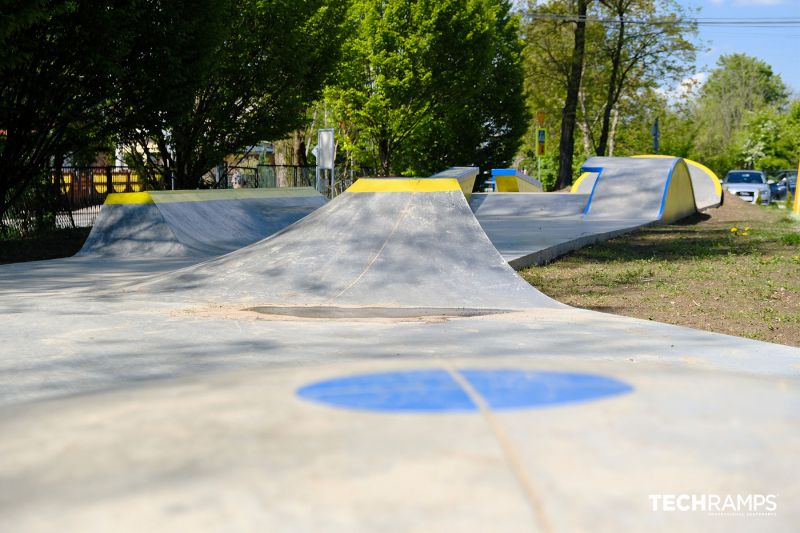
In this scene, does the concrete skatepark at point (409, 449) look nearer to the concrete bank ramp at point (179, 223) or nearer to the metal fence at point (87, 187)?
the concrete bank ramp at point (179, 223)

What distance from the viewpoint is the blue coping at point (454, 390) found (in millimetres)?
1837

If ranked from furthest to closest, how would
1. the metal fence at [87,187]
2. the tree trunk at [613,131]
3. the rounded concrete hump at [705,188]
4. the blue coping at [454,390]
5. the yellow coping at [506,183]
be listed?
the tree trunk at [613,131]
the yellow coping at [506,183]
the rounded concrete hump at [705,188]
the metal fence at [87,187]
the blue coping at [454,390]

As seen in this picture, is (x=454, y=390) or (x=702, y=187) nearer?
(x=454, y=390)

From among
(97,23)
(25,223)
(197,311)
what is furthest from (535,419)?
(25,223)

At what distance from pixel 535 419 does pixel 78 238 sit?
1708 cm

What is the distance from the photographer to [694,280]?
1136 cm

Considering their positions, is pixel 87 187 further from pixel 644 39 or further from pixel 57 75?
pixel 644 39

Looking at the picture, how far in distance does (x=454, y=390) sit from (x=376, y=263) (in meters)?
7.65

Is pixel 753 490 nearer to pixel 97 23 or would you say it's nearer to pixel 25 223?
pixel 97 23

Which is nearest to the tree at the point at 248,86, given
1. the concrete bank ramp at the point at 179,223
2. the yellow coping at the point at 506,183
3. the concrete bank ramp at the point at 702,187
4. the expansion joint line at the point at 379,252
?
the concrete bank ramp at the point at 179,223

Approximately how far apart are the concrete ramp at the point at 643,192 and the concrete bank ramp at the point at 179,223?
983cm

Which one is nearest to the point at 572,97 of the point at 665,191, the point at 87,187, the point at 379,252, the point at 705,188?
the point at 705,188

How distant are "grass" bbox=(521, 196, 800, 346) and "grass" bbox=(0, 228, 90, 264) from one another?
26.8 ft

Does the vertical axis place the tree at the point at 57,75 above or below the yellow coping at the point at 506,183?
above
